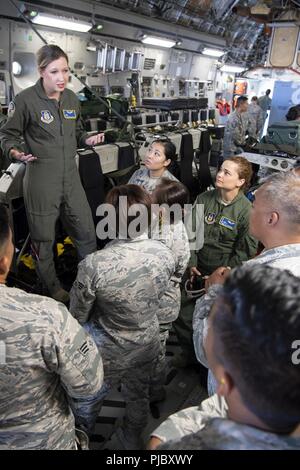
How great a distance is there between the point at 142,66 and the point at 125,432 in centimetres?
690

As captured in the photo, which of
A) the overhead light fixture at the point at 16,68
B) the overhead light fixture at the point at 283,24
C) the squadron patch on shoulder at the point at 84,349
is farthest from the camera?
the overhead light fixture at the point at 283,24

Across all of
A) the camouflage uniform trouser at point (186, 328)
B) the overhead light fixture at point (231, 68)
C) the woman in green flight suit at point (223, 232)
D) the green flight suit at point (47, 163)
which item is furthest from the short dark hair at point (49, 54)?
the overhead light fixture at point (231, 68)

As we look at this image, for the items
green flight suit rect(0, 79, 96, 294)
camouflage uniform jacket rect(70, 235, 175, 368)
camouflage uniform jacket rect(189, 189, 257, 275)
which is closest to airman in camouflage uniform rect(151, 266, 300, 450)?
camouflage uniform jacket rect(70, 235, 175, 368)

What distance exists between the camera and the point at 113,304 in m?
1.70

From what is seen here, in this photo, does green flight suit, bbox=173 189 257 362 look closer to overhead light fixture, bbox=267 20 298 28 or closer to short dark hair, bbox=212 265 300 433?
short dark hair, bbox=212 265 300 433

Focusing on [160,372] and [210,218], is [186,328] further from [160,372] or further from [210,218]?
[210,218]

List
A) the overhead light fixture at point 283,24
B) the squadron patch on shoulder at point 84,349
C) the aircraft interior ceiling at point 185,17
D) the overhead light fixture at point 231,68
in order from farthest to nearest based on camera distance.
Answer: the overhead light fixture at point 231,68 < the overhead light fixture at point 283,24 < the aircraft interior ceiling at point 185,17 < the squadron patch on shoulder at point 84,349

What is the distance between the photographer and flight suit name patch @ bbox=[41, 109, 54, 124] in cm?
278

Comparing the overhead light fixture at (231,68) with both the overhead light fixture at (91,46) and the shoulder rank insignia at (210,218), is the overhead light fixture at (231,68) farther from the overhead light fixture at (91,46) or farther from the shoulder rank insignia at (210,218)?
the shoulder rank insignia at (210,218)

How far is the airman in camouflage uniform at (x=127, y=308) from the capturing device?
163 cm

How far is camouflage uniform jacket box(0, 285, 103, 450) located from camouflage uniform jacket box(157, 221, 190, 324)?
100 cm

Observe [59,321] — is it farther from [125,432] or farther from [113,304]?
[125,432]

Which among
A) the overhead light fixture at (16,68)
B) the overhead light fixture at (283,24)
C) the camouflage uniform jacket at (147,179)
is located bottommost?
the camouflage uniform jacket at (147,179)

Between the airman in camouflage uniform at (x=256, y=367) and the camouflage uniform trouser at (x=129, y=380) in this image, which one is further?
the camouflage uniform trouser at (x=129, y=380)
